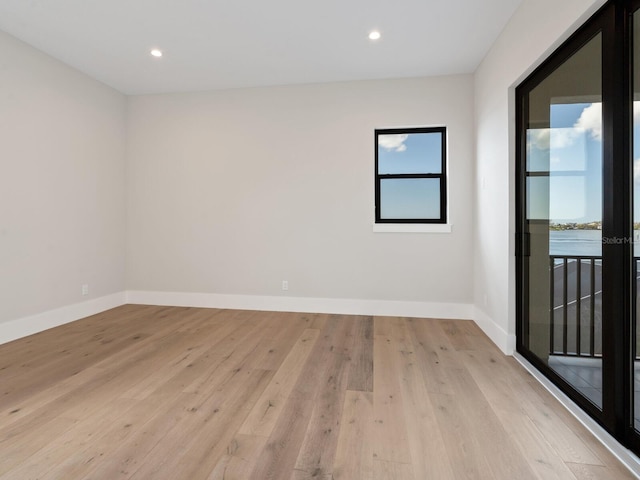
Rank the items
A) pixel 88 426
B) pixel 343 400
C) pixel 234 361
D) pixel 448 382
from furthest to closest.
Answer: pixel 234 361 → pixel 448 382 → pixel 343 400 → pixel 88 426

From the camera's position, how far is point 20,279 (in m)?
3.16

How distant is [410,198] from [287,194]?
1.55m

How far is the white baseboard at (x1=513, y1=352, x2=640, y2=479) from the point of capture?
1.46 metres

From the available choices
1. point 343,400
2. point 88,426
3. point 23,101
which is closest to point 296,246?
point 343,400

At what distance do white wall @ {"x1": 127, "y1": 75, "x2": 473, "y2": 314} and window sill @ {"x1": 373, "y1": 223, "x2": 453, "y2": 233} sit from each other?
8 cm

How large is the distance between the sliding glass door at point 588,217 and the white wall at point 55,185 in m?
4.61

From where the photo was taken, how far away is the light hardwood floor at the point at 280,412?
1.45m

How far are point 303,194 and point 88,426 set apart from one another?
9.94 ft

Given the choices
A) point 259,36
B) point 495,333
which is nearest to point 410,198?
point 495,333

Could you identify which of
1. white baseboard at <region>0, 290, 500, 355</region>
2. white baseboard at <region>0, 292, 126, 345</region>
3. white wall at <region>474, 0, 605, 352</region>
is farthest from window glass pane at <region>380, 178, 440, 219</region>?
white baseboard at <region>0, 292, 126, 345</region>

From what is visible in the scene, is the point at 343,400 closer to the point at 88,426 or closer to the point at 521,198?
the point at 88,426

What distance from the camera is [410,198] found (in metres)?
4.02

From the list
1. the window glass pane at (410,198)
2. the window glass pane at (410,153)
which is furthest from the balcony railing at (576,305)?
the window glass pane at (410,153)

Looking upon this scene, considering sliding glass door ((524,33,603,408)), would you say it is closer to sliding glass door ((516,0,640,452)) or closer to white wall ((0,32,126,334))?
sliding glass door ((516,0,640,452))
